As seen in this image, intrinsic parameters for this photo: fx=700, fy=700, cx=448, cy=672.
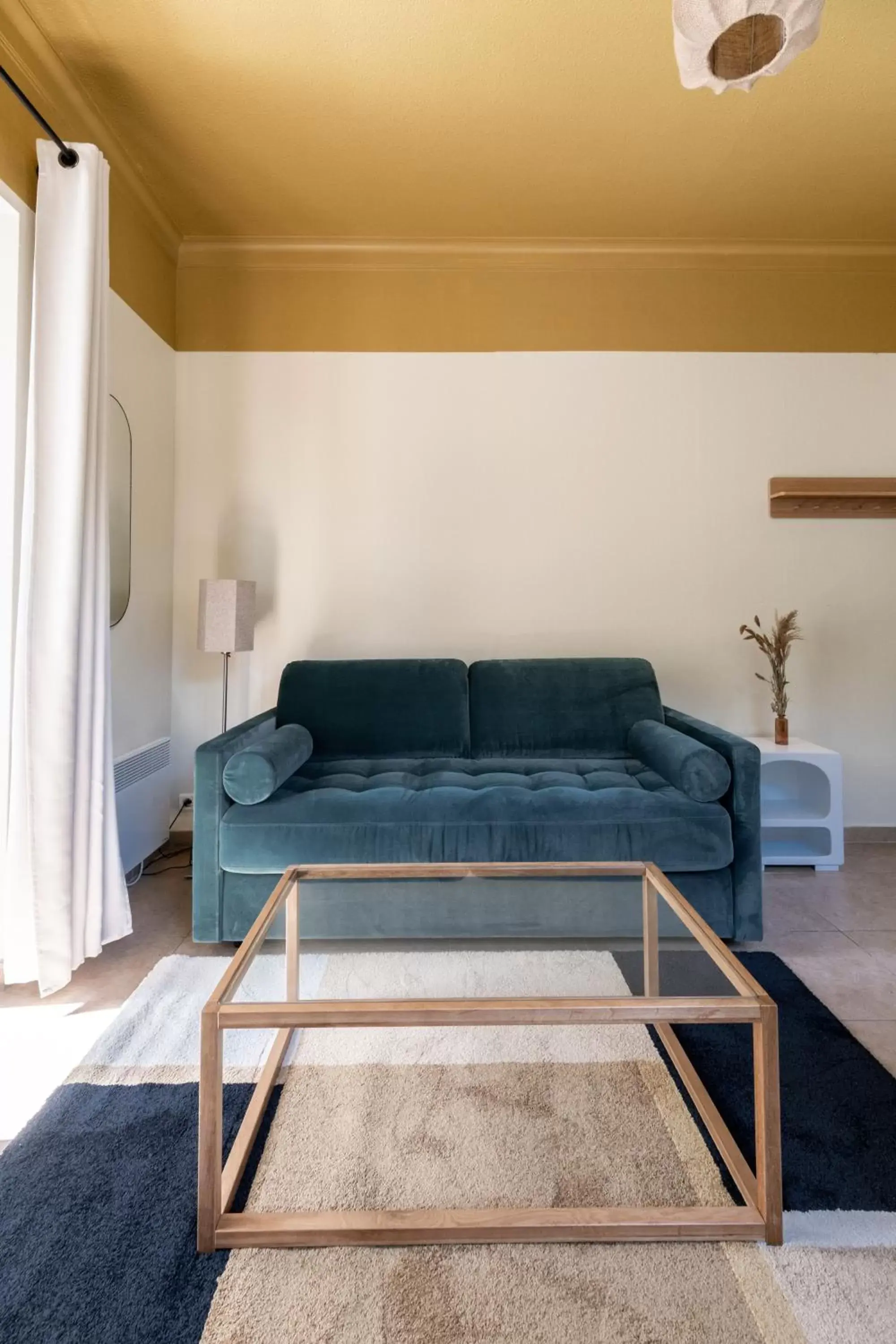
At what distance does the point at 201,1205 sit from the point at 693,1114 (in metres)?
0.93

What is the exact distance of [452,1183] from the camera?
1220mm

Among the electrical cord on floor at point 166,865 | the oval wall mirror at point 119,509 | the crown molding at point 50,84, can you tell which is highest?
the crown molding at point 50,84

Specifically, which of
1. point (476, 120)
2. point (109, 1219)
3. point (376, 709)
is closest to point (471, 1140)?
point (109, 1219)

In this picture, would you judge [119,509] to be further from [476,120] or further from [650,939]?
[650,939]

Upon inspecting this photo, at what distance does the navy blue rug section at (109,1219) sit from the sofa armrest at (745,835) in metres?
1.46

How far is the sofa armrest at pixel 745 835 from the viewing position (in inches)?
85.9

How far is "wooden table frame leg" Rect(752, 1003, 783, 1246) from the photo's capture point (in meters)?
1.06

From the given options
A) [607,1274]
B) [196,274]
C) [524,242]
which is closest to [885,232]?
[524,242]

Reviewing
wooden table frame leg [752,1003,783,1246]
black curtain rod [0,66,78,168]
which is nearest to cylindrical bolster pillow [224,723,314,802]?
wooden table frame leg [752,1003,783,1246]

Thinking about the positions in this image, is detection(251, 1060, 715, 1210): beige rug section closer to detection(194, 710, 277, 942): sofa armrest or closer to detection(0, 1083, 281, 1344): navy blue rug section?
detection(0, 1083, 281, 1344): navy blue rug section

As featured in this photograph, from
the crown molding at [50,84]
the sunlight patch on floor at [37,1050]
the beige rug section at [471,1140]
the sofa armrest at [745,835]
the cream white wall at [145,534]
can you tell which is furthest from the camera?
the cream white wall at [145,534]

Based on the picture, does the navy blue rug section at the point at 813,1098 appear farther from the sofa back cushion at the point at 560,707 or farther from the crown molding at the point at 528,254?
the crown molding at the point at 528,254

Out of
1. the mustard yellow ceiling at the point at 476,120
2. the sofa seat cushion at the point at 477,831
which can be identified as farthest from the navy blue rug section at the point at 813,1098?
the mustard yellow ceiling at the point at 476,120

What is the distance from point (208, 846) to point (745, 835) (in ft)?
5.54
